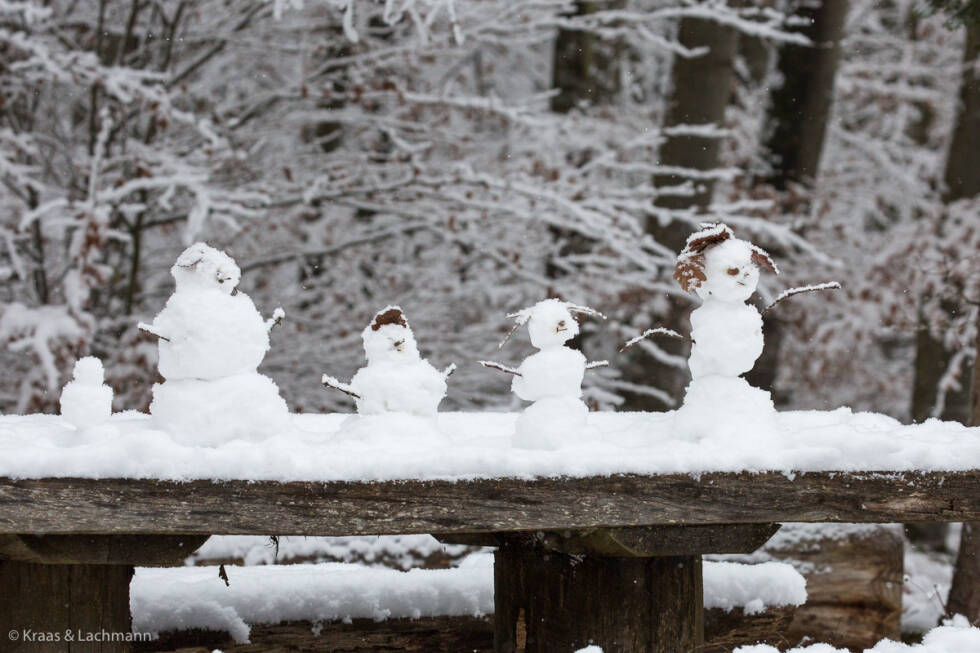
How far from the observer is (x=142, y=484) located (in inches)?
89.0

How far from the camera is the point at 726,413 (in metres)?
2.58

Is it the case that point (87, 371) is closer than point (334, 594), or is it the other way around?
point (87, 371)

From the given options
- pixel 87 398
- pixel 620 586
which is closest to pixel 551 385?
pixel 620 586

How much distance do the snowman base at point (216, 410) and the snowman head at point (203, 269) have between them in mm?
248

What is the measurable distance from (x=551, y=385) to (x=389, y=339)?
44 cm

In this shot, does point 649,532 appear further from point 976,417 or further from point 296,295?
point 296,295

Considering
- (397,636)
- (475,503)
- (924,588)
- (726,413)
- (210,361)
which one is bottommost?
(924,588)

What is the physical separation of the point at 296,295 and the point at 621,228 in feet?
6.92

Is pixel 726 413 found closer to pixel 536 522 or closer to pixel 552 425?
pixel 552 425

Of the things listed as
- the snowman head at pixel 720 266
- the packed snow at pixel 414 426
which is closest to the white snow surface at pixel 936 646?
the packed snow at pixel 414 426

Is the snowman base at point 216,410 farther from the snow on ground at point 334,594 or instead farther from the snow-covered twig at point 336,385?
the snow on ground at point 334,594

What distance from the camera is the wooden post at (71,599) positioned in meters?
2.57

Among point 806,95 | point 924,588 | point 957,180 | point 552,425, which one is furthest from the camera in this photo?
point 957,180

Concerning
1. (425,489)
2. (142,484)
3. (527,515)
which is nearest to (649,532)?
(527,515)
